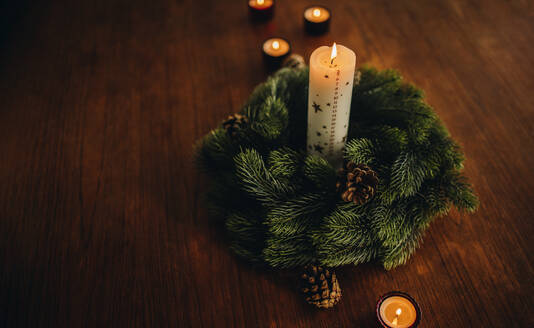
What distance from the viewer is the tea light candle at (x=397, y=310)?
0.55 metres

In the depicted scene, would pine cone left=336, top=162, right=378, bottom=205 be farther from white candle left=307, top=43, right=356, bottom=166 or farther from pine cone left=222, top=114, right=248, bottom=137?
pine cone left=222, top=114, right=248, bottom=137

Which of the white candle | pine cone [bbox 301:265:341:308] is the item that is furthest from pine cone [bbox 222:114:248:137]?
pine cone [bbox 301:265:341:308]

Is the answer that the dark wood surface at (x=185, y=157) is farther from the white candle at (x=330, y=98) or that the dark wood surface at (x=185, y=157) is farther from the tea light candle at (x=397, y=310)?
the white candle at (x=330, y=98)

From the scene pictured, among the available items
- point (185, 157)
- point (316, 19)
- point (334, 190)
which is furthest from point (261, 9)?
point (334, 190)

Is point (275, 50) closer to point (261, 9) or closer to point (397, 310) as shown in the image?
point (261, 9)

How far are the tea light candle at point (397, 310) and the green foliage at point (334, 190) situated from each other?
4cm

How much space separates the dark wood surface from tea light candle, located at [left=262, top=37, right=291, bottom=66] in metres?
0.03

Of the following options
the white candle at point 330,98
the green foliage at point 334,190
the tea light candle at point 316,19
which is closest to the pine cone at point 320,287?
the green foliage at point 334,190

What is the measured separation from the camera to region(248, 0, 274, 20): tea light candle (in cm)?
101

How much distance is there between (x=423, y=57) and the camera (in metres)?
0.92

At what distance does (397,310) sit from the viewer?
559 mm

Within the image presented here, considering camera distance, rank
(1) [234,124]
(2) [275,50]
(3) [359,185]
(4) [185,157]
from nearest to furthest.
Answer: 1. (3) [359,185]
2. (1) [234,124]
3. (4) [185,157]
4. (2) [275,50]

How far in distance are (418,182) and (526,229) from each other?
0.21m

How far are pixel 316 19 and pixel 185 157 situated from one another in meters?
0.48
